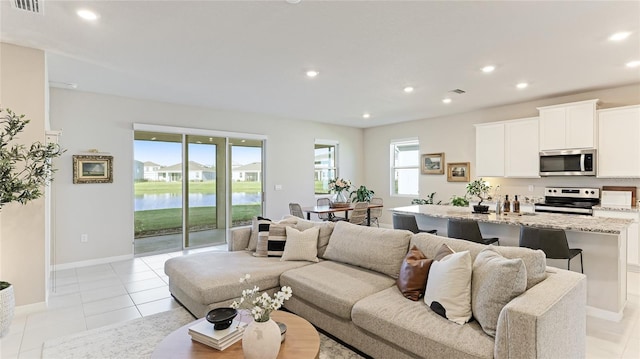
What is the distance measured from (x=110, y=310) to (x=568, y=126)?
680 cm

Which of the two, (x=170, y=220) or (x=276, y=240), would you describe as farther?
(x=170, y=220)

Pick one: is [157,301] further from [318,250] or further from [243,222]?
[243,222]

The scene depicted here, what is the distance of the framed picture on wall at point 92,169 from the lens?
5004mm

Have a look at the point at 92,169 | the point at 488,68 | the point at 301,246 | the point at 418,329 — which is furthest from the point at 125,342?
the point at 488,68

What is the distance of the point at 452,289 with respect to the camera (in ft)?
7.10

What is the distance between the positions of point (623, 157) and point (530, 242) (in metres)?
2.99

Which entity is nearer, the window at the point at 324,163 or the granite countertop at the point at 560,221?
the granite countertop at the point at 560,221

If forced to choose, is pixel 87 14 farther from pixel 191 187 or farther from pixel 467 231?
pixel 467 231

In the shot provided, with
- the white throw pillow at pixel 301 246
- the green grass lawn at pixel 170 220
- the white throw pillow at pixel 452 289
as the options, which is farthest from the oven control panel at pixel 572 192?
the green grass lawn at pixel 170 220

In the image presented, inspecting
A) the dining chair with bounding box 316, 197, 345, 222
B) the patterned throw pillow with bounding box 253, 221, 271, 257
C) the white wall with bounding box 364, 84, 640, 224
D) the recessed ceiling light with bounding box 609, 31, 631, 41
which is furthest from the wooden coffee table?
the white wall with bounding box 364, 84, 640, 224

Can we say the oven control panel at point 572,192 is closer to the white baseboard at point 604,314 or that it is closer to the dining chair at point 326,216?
the white baseboard at point 604,314

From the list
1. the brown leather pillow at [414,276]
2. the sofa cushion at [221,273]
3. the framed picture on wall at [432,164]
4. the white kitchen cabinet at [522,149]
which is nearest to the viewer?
the brown leather pillow at [414,276]

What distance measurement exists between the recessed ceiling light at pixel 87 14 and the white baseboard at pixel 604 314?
5.34m

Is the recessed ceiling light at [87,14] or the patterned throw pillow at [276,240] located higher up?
the recessed ceiling light at [87,14]
